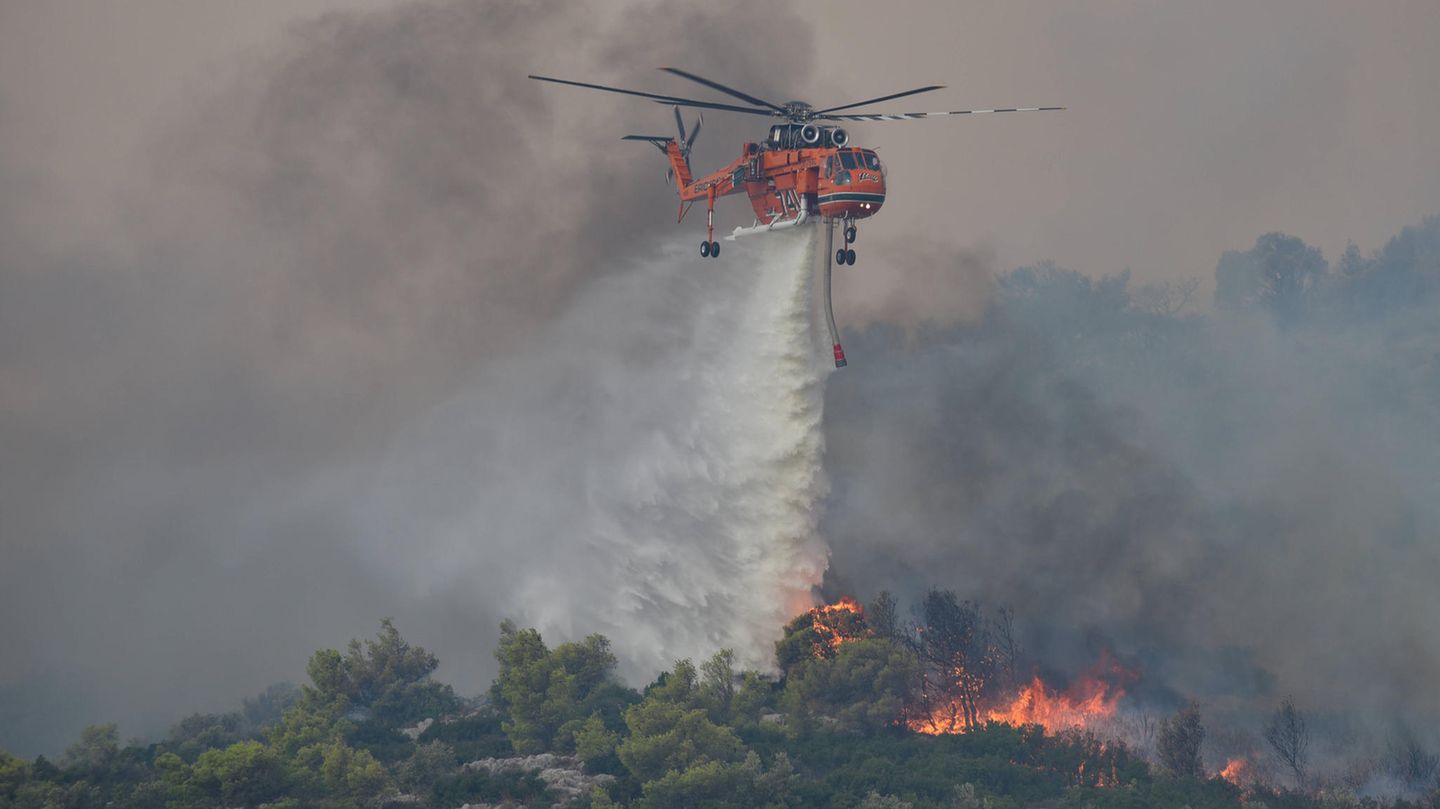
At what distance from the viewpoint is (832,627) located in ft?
288

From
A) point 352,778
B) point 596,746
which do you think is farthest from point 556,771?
point 352,778

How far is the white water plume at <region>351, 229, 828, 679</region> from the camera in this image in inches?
3462

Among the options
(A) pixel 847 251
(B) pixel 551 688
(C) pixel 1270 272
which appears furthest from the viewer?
(C) pixel 1270 272

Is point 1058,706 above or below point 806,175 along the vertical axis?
below

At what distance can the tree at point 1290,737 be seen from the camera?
A: 260 feet

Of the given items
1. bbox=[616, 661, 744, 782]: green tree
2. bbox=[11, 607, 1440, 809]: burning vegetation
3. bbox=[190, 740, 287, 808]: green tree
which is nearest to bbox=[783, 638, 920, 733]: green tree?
bbox=[11, 607, 1440, 809]: burning vegetation

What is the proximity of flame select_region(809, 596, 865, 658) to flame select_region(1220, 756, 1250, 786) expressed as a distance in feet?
66.8

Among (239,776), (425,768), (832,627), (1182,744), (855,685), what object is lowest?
(239,776)

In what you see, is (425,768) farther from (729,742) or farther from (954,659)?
(954,659)

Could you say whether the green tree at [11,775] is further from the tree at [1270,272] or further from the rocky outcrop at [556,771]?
the tree at [1270,272]

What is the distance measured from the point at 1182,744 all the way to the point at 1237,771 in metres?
3.52

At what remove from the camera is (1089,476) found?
341ft

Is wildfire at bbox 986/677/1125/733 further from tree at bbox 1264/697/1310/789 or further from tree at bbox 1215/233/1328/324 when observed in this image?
tree at bbox 1215/233/1328/324

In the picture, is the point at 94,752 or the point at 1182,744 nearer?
the point at 1182,744
